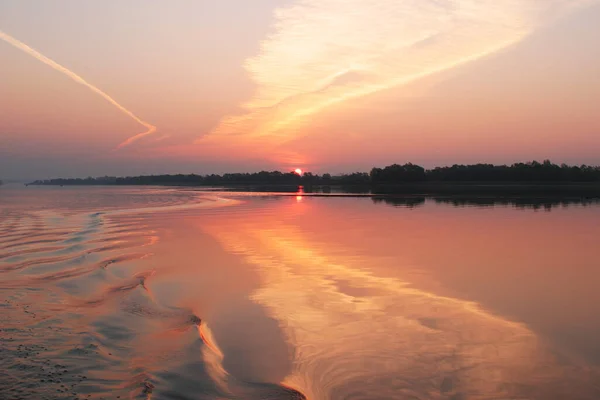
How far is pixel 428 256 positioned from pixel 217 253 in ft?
28.6

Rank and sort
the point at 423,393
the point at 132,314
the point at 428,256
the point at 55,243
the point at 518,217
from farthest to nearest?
the point at 518,217, the point at 55,243, the point at 428,256, the point at 132,314, the point at 423,393

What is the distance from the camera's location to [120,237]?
25.3m

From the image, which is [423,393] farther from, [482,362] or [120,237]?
[120,237]

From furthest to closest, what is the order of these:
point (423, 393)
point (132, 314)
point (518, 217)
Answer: point (518, 217), point (132, 314), point (423, 393)

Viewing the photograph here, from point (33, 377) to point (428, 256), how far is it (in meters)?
14.8

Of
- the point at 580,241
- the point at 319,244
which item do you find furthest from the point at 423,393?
the point at 580,241

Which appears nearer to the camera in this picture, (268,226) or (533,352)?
(533,352)

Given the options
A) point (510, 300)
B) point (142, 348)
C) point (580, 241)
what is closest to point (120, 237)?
point (142, 348)

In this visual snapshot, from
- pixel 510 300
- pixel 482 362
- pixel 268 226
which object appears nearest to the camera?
pixel 482 362

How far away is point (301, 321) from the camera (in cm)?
1058

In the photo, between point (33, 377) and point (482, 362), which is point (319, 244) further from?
point (33, 377)

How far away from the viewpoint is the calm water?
721 cm

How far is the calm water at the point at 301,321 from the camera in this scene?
7.21m

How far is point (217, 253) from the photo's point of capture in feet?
65.8
